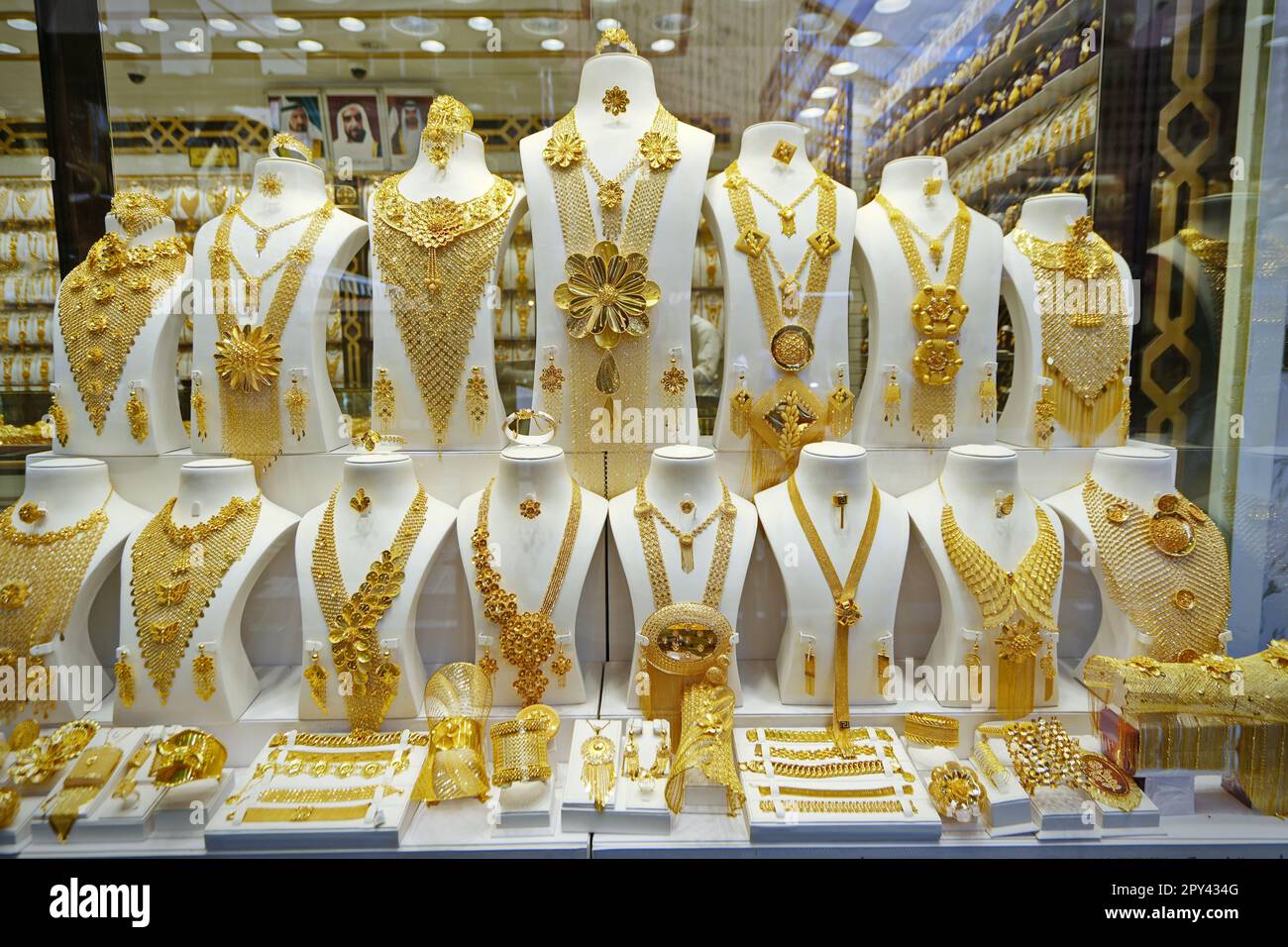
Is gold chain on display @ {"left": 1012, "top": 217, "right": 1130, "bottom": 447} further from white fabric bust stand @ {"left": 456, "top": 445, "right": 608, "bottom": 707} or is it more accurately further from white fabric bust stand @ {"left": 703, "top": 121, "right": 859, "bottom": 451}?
white fabric bust stand @ {"left": 456, "top": 445, "right": 608, "bottom": 707}

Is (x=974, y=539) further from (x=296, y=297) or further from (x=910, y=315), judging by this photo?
(x=296, y=297)

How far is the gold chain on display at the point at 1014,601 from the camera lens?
192 cm

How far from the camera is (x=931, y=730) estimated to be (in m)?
1.85

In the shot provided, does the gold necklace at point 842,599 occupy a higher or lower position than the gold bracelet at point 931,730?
higher

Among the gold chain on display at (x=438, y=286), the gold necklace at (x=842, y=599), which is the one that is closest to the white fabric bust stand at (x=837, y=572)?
the gold necklace at (x=842, y=599)

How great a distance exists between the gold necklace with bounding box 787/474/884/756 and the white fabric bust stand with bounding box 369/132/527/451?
0.90 m

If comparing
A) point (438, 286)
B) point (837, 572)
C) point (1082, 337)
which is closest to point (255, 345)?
point (438, 286)

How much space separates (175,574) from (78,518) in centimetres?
37

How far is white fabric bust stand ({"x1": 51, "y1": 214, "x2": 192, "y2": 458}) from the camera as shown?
2.10m

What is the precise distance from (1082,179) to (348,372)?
2.36 metres

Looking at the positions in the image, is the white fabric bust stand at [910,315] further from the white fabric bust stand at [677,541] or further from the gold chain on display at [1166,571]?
the white fabric bust stand at [677,541]

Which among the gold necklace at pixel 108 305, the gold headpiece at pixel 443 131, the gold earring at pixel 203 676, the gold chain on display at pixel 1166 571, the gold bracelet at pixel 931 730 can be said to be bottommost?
the gold bracelet at pixel 931 730

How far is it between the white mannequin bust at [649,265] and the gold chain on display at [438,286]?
154mm
